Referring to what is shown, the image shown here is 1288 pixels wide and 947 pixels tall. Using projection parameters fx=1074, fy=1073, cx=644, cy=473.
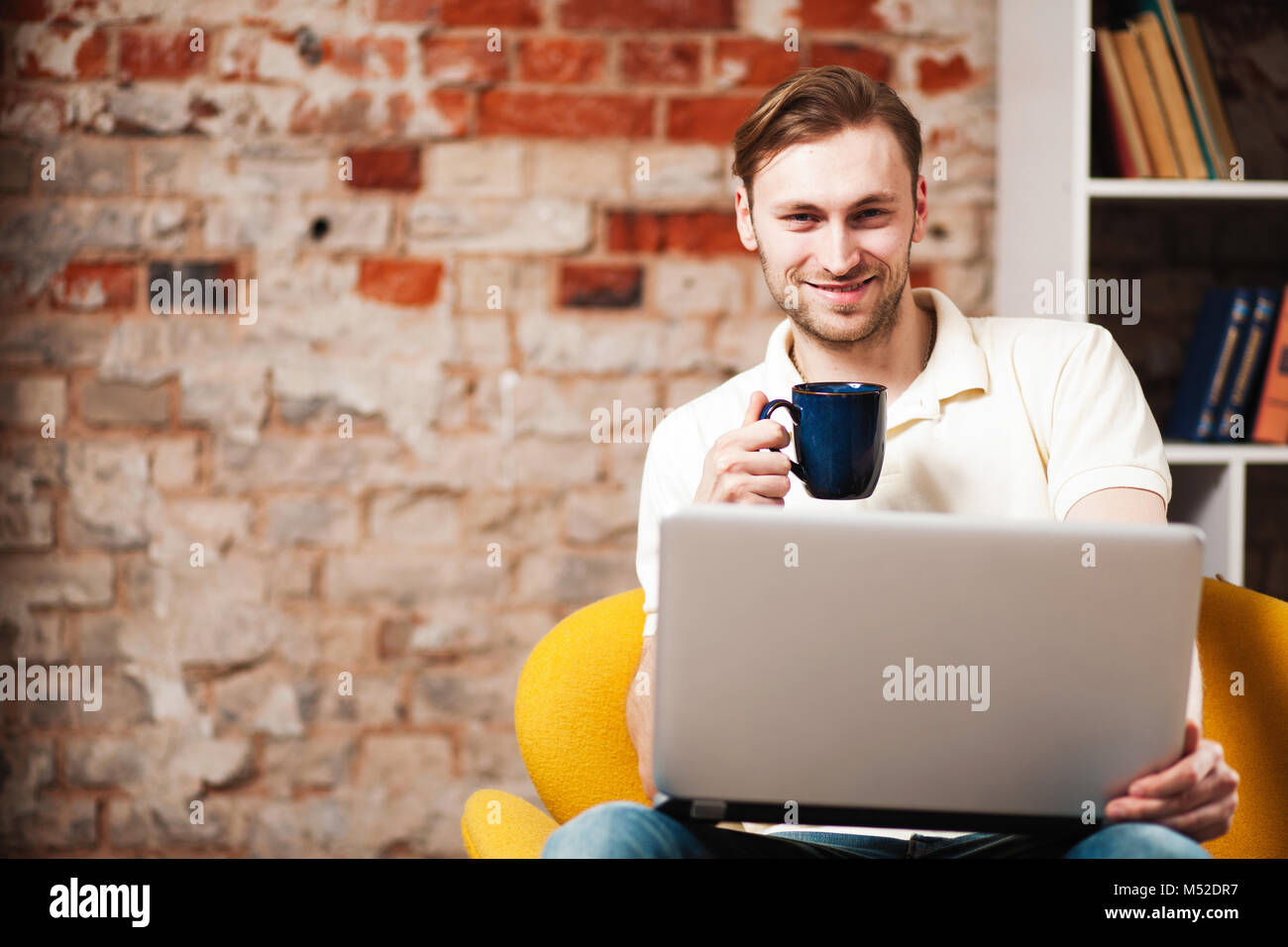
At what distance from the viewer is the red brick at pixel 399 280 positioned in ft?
6.36

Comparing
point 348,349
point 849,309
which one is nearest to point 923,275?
point 849,309

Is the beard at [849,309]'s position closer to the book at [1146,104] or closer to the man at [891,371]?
the man at [891,371]

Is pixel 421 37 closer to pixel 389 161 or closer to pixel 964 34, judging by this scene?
pixel 389 161

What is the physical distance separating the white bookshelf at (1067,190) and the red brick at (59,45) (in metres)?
1.61

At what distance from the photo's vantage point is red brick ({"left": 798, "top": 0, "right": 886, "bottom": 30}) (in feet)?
6.40

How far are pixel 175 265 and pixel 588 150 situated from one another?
771 millimetres

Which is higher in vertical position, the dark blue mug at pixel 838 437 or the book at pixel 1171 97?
the book at pixel 1171 97

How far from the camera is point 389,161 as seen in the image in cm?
193

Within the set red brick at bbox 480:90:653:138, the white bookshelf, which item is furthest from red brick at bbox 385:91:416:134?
the white bookshelf

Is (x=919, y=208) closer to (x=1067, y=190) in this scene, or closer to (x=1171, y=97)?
(x=1067, y=190)

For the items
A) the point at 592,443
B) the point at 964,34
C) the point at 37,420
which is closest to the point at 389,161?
the point at 592,443

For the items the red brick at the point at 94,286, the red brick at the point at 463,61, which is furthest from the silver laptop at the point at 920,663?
the red brick at the point at 94,286

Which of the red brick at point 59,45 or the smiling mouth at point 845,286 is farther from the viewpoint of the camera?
the red brick at point 59,45

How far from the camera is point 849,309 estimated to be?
1378 mm
